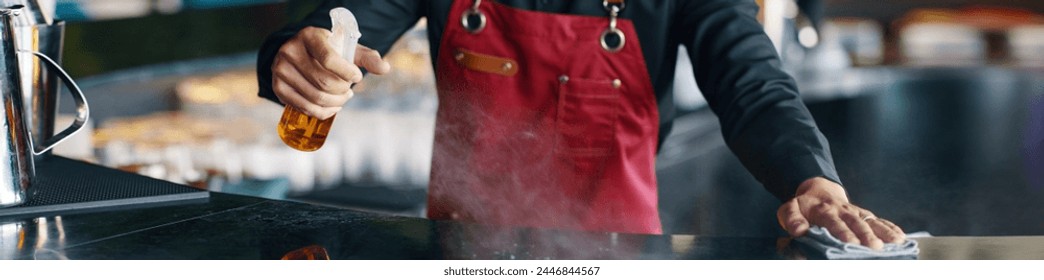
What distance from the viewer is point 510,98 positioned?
1688 millimetres

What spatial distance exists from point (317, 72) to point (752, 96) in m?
0.57

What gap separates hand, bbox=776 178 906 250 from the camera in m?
1.06

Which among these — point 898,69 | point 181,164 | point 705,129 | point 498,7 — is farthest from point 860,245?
point 898,69

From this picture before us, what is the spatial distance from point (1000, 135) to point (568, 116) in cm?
205

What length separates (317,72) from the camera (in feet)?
4.26

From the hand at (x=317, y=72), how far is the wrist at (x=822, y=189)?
19.5 inches

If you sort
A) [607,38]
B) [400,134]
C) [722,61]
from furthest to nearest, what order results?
1. [400,134]
2. [607,38]
3. [722,61]

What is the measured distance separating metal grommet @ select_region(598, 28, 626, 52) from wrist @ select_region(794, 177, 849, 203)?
436 mm

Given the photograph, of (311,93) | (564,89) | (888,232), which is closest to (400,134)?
(564,89)

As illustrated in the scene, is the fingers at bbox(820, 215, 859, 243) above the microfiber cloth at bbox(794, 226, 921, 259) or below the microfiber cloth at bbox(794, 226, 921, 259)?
above

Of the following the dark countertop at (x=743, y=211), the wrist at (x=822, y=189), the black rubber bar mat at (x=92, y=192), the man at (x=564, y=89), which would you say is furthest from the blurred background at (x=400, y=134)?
the wrist at (x=822, y=189)

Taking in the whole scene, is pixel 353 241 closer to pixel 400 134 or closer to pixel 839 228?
pixel 839 228

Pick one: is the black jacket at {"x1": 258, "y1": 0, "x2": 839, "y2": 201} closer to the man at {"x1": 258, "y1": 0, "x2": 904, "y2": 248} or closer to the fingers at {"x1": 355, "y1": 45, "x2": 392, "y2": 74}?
the man at {"x1": 258, "y1": 0, "x2": 904, "y2": 248}

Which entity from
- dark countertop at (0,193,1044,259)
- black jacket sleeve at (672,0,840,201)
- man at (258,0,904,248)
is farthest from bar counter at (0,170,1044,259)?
man at (258,0,904,248)
